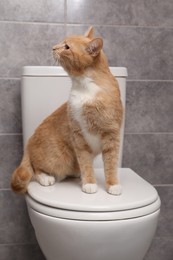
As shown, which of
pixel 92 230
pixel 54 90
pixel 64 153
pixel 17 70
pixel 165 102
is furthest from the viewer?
pixel 165 102

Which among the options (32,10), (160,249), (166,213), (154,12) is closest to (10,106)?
(32,10)

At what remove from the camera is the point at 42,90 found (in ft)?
4.04

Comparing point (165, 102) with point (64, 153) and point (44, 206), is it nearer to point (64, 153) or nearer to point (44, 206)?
point (64, 153)

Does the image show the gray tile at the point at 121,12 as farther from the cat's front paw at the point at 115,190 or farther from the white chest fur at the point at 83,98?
the cat's front paw at the point at 115,190

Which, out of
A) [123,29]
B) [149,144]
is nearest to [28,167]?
[149,144]

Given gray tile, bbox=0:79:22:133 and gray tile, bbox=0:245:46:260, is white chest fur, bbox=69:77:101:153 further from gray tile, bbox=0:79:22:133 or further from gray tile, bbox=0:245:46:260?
gray tile, bbox=0:245:46:260

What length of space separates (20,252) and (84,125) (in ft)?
2.84

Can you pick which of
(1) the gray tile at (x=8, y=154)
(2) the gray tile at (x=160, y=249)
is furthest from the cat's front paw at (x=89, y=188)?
(2) the gray tile at (x=160, y=249)

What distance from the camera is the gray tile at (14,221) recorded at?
147cm

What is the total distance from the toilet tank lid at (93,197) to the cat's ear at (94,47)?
41 centimetres

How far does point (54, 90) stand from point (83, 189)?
0.46m

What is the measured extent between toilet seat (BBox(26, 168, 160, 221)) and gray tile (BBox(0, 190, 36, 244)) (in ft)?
1.69

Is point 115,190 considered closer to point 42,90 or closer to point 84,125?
point 84,125

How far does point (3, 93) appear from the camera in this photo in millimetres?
1390
